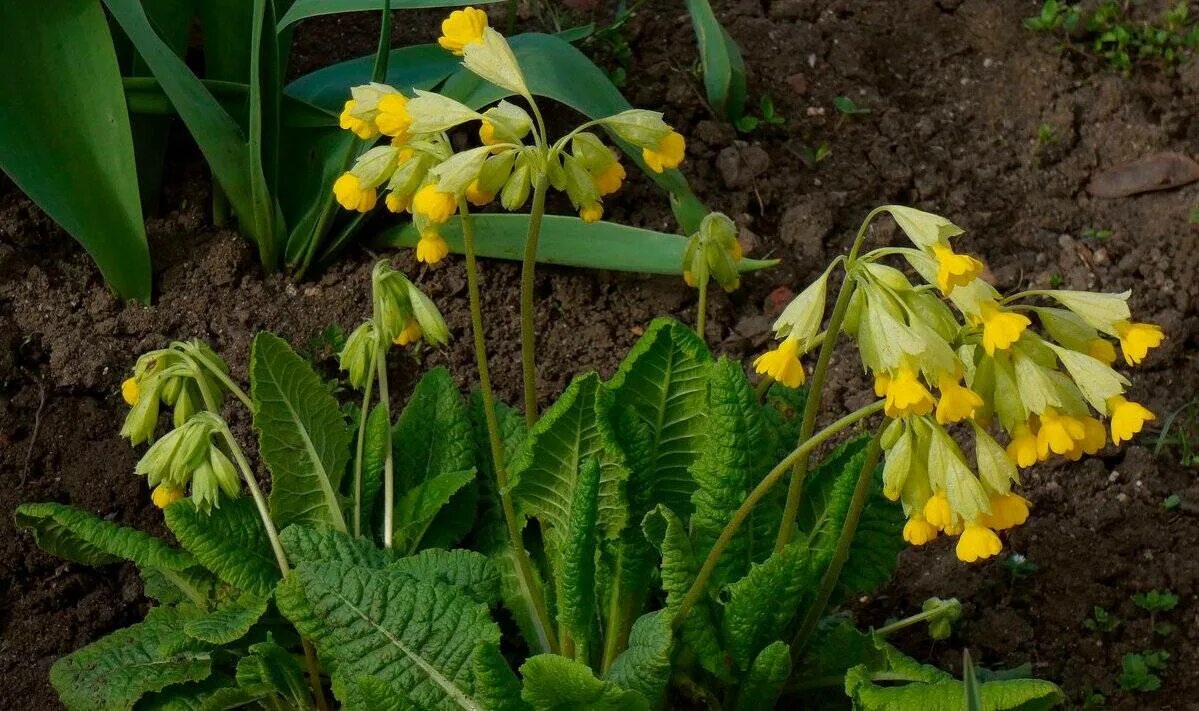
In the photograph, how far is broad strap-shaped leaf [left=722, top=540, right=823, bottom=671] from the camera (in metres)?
1.96

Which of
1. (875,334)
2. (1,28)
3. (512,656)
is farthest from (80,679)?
(875,334)

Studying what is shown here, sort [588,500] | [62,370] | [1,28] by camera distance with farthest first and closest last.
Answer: [62,370], [1,28], [588,500]

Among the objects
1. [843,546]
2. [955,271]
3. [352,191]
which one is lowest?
[843,546]

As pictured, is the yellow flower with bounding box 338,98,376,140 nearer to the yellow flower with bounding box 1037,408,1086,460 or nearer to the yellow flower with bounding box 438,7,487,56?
the yellow flower with bounding box 438,7,487,56

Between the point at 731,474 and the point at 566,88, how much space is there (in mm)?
1040

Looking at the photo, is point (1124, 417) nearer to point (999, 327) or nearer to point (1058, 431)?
point (1058, 431)

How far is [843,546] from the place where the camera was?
1.95 meters

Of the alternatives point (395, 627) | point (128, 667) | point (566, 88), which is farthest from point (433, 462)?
point (566, 88)

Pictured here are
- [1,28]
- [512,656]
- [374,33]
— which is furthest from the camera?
[374,33]

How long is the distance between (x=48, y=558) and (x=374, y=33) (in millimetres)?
1620

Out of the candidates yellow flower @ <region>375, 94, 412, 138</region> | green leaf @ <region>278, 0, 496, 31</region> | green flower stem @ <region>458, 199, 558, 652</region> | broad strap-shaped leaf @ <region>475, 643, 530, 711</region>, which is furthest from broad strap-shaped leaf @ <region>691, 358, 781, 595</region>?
green leaf @ <region>278, 0, 496, 31</region>

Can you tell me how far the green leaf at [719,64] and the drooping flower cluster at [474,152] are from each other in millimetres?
1323

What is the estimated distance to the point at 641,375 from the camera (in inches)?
88.2

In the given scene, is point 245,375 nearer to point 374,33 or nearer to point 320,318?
point 320,318
